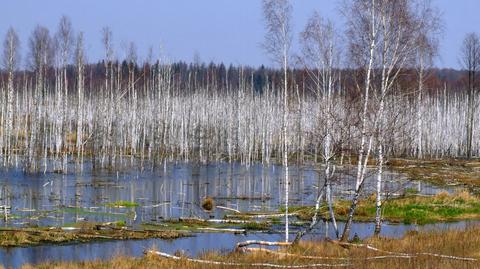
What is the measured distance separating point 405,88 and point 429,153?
47.6 metres

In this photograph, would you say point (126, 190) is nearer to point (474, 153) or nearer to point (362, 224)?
point (362, 224)

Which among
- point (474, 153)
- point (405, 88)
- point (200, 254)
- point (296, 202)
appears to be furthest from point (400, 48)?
point (474, 153)

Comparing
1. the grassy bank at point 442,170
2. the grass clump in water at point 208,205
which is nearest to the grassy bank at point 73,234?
the grass clump in water at point 208,205

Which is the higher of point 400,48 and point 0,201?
point 400,48

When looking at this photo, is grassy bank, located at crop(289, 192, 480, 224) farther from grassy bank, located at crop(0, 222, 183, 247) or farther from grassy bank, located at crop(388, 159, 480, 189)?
grassy bank, located at crop(388, 159, 480, 189)

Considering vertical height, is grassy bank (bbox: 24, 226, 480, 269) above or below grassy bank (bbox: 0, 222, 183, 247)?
above

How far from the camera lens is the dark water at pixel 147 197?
1906 cm

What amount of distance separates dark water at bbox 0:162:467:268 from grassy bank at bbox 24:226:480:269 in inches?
110

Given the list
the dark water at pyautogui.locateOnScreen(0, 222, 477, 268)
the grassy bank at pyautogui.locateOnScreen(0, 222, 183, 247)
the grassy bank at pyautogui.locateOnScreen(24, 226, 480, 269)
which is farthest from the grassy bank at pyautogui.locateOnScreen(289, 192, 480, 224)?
the grassy bank at pyautogui.locateOnScreen(24, 226, 480, 269)

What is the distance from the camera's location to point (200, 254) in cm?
1577

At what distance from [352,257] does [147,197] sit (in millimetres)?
18734

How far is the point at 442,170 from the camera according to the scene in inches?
1980

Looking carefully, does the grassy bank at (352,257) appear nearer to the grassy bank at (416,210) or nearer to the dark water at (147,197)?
the dark water at (147,197)

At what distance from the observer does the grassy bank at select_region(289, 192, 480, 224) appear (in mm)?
27125
